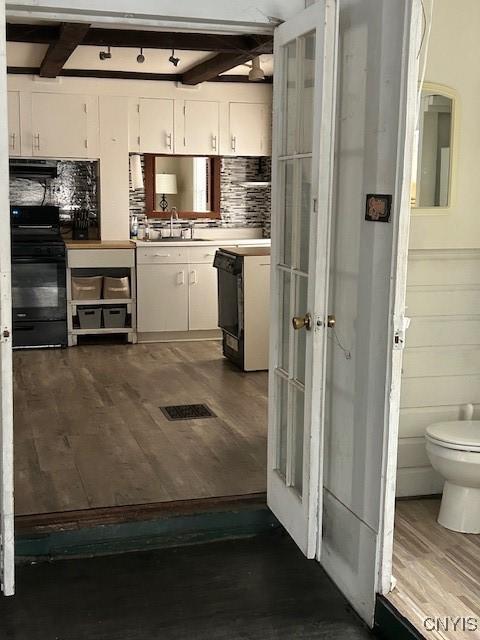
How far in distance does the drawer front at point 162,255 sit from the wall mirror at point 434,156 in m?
4.17

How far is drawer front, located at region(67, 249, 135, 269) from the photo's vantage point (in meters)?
7.57

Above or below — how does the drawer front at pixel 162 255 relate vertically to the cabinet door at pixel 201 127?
below

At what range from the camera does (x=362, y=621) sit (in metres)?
2.99

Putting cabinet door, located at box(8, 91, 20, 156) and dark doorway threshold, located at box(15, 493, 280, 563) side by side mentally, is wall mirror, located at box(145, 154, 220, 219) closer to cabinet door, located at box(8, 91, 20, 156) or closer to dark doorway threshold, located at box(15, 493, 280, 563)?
cabinet door, located at box(8, 91, 20, 156)

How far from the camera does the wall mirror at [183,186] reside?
830cm

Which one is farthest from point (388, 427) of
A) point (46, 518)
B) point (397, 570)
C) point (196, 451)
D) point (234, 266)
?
point (234, 266)

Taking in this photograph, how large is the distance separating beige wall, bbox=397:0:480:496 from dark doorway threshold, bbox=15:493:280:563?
817 millimetres

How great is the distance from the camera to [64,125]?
25.3ft

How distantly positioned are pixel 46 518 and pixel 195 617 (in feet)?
2.90

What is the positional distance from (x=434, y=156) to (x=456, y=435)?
1288 millimetres

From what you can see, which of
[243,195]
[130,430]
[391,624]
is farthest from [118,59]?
[391,624]

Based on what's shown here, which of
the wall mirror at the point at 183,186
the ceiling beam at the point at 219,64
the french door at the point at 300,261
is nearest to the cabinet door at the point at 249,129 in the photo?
the wall mirror at the point at 183,186

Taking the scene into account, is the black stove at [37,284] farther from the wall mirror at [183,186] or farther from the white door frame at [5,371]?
the white door frame at [5,371]

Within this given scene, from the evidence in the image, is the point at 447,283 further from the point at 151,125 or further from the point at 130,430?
the point at 151,125
